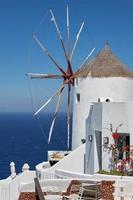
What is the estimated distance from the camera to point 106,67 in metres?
31.4

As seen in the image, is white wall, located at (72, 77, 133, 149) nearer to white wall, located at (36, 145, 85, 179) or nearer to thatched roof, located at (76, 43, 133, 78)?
thatched roof, located at (76, 43, 133, 78)

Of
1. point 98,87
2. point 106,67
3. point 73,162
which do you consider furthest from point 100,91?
point 73,162

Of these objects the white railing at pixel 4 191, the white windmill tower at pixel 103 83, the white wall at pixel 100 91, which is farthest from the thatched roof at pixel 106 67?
the white railing at pixel 4 191

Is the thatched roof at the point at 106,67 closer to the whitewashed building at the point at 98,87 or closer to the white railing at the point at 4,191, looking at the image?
the whitewashed building at the point at 98,87

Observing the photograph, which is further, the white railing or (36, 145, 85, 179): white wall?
(36, 145, 85, 179): white wall

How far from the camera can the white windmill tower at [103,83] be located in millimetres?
31234

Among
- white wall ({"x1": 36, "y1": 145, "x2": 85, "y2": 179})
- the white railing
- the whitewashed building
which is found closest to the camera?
the white railing

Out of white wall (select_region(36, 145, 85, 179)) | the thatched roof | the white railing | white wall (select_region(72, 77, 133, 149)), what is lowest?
the white railing

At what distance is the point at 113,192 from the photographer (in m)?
17.8

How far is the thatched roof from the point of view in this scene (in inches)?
1229

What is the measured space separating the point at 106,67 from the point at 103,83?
1108mm

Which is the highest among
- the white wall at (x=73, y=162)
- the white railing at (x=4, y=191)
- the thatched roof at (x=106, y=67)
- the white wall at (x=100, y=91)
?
the thatched roof at (x=106, y=67)

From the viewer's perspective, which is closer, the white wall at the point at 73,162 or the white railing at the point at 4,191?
the white railing at the point at 4,191

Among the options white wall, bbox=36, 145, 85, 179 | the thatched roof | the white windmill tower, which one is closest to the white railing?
white wall, bbox=36, 145, 85, 179
